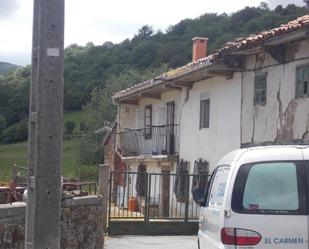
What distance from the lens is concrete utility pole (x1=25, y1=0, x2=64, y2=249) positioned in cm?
666

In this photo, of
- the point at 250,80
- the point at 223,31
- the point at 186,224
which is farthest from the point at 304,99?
the point at 223,31

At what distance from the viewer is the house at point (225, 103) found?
16719mm

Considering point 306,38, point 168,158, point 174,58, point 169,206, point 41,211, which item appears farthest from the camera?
point 174,58

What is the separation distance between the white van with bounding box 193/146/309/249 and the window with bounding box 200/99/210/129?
15.4 metres

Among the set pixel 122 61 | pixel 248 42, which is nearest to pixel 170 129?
pixel 248 42

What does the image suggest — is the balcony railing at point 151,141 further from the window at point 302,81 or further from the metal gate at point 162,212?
the window at point 302,81

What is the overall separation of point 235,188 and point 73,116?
80.9 m

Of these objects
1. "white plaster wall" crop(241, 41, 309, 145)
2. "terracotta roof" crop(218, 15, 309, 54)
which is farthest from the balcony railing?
"terracotta roof" crop(218, 15, 309, 54)

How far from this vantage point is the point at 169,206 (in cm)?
2248

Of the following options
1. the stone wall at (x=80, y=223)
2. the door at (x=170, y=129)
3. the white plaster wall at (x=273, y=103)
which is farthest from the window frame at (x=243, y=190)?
the door at (x=170, y=129)

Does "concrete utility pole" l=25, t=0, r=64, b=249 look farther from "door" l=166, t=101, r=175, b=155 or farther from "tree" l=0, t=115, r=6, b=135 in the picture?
"tree" l=0, t=115, r=6, b=135

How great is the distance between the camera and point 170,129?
86.4 feet

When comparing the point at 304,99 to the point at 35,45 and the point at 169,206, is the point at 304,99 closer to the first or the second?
the point at 169,206

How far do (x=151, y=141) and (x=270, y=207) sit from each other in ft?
70.4
